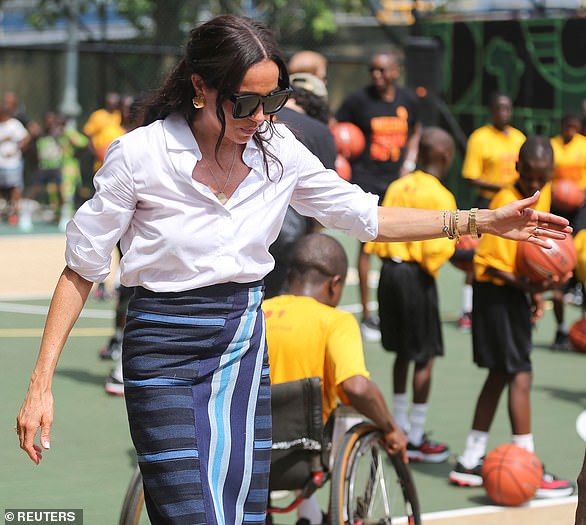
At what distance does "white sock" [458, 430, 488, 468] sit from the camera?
675cm

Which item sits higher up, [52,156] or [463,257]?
[463,257]

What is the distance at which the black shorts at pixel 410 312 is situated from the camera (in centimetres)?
732

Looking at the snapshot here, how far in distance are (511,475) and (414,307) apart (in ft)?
4.58

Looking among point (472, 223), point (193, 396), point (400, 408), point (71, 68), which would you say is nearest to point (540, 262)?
point (400, 408)

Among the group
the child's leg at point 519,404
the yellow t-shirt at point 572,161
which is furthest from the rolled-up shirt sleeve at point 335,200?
the yellow t-shirt at point 572,161

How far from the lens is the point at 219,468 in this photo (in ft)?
12.4

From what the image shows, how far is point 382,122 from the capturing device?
39.0 feet

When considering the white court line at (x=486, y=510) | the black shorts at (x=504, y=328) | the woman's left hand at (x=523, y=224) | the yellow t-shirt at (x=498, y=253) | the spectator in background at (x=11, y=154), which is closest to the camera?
the woman's left hand at (x=523, y=224)

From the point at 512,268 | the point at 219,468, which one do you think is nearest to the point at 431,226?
the point at 219,468

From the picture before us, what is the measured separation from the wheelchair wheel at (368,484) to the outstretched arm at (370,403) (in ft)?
0.23

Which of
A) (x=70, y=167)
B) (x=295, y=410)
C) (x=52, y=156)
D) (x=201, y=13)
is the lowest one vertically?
(x=70, y=167)

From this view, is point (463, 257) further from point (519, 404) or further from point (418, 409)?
point (519, 404)

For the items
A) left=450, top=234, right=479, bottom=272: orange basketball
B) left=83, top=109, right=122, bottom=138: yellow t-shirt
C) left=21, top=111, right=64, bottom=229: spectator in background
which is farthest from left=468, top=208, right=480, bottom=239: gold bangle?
left=21, top=111, right=64, bottom=229: spectator in background

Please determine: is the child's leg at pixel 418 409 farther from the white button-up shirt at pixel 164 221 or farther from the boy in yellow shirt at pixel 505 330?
the white button-up shirt at pixel 164 221
